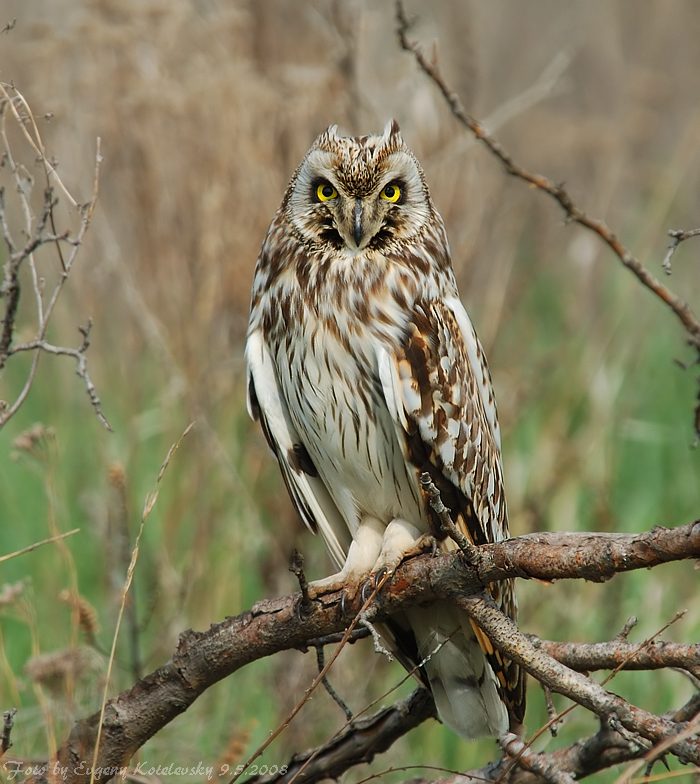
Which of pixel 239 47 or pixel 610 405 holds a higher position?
pixel 239 47

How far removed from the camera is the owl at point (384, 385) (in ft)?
8.36

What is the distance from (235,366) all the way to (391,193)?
5.53 feet

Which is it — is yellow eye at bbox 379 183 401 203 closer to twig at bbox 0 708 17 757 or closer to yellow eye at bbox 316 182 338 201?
yellow eye at bbox 316 182 338 201

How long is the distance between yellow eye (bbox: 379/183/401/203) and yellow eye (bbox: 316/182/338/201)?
0.13 m

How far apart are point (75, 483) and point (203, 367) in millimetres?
849

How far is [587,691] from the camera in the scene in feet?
5.32

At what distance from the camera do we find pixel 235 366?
4.18 meters

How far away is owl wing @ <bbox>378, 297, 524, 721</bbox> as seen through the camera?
2502 mm

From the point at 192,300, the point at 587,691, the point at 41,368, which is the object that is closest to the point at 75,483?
the point at 41,368

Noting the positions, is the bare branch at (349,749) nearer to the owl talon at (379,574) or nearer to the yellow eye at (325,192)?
the owl talon at (379,574)

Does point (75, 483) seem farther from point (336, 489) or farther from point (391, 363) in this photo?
point (391, 363)

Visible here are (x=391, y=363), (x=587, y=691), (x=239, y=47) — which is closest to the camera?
(x=587, y=691)

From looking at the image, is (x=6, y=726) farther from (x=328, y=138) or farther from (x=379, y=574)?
(x=328, y=138)

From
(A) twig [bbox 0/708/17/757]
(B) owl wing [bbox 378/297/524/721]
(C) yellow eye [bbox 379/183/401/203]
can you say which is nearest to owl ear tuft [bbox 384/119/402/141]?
(C) yellow eye [bbox 379/183/401/203]
